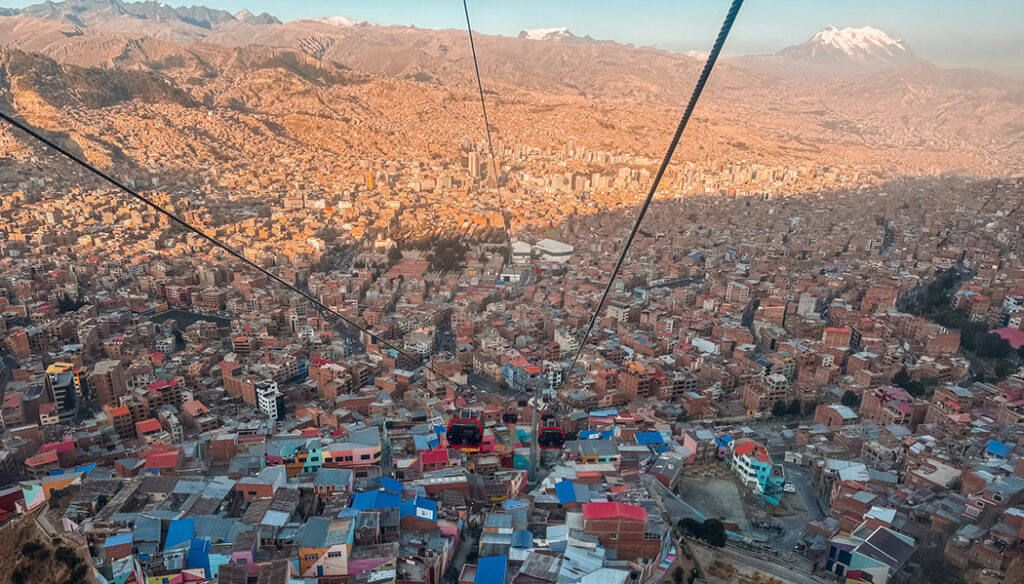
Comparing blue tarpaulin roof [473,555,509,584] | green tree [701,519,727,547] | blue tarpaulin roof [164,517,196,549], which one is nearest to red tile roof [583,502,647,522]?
blue tarpaulin roof [473,555,509,584]

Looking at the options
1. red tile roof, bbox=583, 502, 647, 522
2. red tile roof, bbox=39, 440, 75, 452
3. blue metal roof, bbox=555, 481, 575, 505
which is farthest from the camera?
red tile roof, bbox=39, 440, 75, 452

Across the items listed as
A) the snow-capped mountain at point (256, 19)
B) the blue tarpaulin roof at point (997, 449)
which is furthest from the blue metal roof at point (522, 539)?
the snow-capped mountain at point (256, 19)

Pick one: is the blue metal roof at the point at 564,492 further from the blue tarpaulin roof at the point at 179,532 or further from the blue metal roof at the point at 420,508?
the blue tarpaulin roof at the point at 179,532

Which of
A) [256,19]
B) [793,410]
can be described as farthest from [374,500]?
[256,19]

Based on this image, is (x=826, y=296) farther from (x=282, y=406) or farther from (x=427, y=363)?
(x=282, y=406)

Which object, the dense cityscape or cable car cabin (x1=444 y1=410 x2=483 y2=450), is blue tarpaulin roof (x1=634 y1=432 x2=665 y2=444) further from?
cable car cabin (x1=444 y1=410 x2=483 y2=450)

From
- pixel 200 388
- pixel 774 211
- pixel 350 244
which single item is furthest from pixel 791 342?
pixel 774 211
